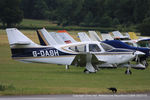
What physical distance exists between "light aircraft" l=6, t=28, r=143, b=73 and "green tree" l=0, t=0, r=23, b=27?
52.5m

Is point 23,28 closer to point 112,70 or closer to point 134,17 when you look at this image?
A: point 134,17

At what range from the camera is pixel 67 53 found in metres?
22.6

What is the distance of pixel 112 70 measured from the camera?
24.8 m

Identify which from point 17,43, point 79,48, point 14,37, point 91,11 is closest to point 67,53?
point 79,48

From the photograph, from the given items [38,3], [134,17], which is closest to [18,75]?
[134,17]

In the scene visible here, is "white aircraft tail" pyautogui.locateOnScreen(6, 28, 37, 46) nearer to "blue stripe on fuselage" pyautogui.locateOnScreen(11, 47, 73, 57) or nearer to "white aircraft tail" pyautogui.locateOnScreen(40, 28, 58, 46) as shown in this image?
"blue stripe on fuselage" pyautogui.locateOnScreen(11, 47, 73, 57)

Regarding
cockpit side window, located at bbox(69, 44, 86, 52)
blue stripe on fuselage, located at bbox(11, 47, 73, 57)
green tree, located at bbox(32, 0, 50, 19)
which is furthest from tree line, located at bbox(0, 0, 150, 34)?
blue stripe on fuselage, located at bbox(11, 47, 73, 57)

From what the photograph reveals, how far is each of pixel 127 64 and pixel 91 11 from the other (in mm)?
81260

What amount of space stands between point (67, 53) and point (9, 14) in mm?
58976

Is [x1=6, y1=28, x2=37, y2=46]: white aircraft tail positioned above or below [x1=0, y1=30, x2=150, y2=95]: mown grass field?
above

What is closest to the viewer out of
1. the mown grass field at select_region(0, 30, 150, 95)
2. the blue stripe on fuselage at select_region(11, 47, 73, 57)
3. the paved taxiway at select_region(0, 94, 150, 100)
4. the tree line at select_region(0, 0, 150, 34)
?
the paved taxiway at select_region(0, 94, 150, 100)

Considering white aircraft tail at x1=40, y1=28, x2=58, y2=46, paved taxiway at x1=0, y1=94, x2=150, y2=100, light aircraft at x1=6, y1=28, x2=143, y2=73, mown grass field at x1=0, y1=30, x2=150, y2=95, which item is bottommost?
mown grass field at x1=0, y1=30, x2=150, y2=95

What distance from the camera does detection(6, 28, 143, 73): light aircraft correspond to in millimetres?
22141

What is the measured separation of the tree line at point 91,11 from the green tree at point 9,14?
201mm
